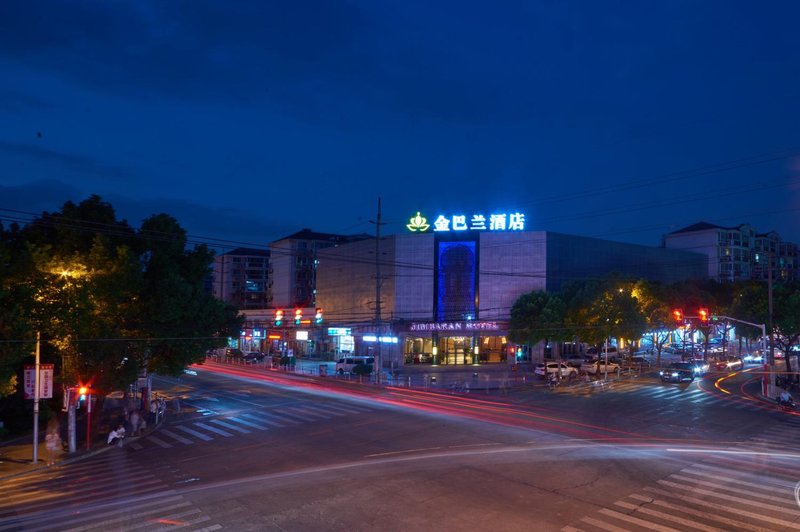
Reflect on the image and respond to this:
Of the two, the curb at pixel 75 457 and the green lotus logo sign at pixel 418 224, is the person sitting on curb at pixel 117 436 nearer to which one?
the curb at pixel 75 457

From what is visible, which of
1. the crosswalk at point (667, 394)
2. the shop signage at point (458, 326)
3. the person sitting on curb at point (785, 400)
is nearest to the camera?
the person sitting on curb at point (785, 400)

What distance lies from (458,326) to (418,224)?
13848mm

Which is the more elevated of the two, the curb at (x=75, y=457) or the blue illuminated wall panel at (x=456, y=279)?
the blue illuminated wall panel at (x=456, y=279)

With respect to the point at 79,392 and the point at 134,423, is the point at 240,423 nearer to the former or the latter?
the point at 134,423


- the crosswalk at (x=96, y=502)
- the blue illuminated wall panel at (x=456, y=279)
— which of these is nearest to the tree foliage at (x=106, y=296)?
the crosswalk at (x=96, y=502)

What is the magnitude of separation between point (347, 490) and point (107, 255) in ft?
56.5

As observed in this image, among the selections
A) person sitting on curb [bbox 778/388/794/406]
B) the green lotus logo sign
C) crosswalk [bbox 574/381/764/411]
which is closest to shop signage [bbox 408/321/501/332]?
the green lotus logo sign

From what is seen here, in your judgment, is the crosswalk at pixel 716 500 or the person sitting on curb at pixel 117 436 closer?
the crosswalk at pixel 716 500

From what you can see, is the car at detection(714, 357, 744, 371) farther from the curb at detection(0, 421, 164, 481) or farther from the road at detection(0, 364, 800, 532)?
the curb at detection(0, 421, 164, 481)

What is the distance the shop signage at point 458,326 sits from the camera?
69250 mm

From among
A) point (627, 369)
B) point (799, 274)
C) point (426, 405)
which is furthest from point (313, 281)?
point (799, 274)

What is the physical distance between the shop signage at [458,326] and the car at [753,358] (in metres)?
33.8

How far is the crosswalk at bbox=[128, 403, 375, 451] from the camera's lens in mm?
27938

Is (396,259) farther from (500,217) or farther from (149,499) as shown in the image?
(149,499)
